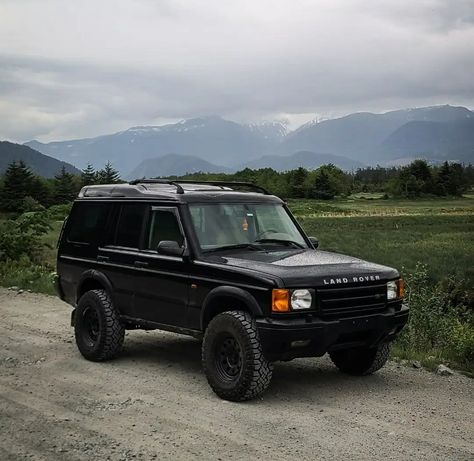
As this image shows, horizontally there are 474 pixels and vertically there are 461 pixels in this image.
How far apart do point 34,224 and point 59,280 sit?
9.54m

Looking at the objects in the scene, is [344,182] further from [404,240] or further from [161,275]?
[161,275]

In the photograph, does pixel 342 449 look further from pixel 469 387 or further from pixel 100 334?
pixel 100 334

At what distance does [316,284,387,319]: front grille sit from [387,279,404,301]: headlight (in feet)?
0.28

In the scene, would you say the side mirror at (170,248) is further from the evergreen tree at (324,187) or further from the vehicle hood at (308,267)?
the evergreen tree at (324,187)

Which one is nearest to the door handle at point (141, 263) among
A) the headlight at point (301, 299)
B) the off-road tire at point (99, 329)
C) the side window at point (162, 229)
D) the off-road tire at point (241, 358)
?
the side window at point (162, 229)

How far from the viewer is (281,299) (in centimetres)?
606

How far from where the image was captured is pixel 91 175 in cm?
8550

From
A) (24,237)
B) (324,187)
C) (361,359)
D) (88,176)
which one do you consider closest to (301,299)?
(361,359)

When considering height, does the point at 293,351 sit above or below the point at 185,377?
above

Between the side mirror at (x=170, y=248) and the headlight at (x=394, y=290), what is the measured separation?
2.16m

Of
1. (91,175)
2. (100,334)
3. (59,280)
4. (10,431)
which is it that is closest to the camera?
(10,431)

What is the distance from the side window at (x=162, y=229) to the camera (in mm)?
7289

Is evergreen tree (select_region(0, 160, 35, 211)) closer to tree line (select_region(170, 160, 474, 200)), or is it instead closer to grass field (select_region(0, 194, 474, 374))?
grass field (select_region(0, 194, 474, 374))

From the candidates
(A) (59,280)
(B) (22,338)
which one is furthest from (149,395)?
(B) (22,338)
